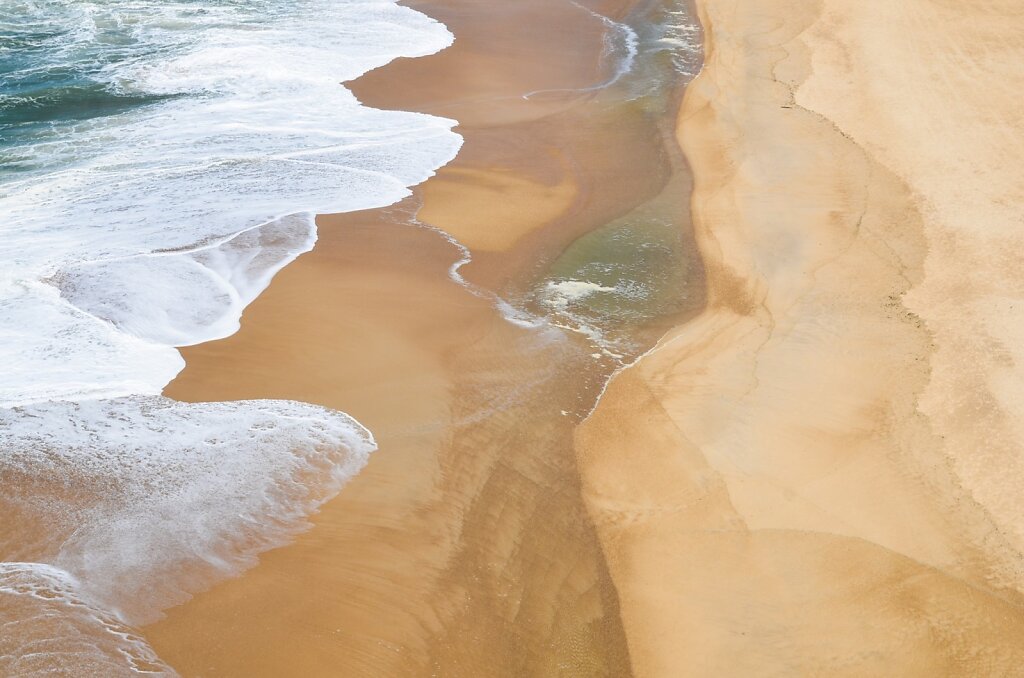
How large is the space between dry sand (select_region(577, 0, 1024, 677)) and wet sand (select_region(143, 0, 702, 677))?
33 centimetres

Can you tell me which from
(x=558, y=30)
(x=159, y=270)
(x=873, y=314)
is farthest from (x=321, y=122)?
(x=873, y=314)

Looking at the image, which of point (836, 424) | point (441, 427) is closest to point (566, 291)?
point (441, 427)

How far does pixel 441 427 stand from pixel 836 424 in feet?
8.05

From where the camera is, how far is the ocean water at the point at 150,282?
442 cm

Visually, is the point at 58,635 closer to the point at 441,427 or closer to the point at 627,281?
the point at 441,427

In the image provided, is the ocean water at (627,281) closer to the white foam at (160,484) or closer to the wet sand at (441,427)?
the wet sand at (441,427)

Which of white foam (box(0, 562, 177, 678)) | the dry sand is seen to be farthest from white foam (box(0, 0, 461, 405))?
the dry sand

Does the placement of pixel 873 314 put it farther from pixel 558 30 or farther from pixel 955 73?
pixel 558 30

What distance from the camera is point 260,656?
158 inches

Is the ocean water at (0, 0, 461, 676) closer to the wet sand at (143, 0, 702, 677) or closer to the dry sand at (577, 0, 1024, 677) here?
the wet sand at (143, 0, 702, 677)

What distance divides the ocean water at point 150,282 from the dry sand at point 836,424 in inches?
76.1

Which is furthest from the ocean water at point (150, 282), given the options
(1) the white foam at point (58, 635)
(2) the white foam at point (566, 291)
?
(2) the white foam at point (566, 291)

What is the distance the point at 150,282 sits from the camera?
276 inches

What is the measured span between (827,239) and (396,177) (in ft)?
14.0
